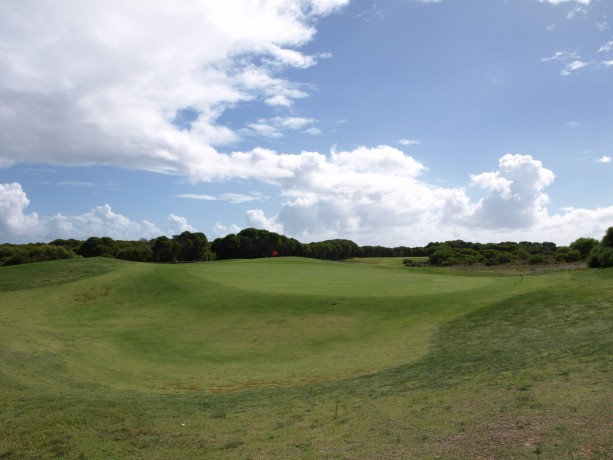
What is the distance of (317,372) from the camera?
1961cm

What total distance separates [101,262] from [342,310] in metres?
37.1

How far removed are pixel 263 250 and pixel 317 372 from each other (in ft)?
372

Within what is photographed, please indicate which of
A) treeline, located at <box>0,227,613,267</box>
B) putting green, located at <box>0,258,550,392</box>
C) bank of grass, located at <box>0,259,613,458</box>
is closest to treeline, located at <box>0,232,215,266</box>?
treeline, located at <box>0,227,613,267</box>

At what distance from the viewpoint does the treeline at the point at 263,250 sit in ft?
247

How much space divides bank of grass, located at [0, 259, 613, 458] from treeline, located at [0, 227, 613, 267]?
25838 mm

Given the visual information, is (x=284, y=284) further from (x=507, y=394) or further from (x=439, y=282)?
(x=507, y=394)

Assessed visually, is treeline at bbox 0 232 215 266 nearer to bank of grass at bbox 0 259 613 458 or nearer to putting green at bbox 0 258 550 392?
putting green at bbox 0 258 550 392

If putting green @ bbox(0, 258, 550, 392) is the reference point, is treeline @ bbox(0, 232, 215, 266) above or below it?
above

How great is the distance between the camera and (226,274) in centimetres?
5028

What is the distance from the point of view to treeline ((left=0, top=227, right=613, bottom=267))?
7531 centimetres

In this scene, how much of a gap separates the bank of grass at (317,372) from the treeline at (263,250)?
2584 centimetres

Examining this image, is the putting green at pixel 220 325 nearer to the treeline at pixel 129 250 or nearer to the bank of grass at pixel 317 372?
the bank of grass at pixel 317 372

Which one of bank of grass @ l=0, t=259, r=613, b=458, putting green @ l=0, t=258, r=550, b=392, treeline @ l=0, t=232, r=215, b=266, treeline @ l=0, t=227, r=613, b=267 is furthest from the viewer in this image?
treeline @ l=0, t=232, r=215, b=266

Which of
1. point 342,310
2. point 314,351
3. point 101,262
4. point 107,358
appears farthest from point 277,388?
point 101,262
